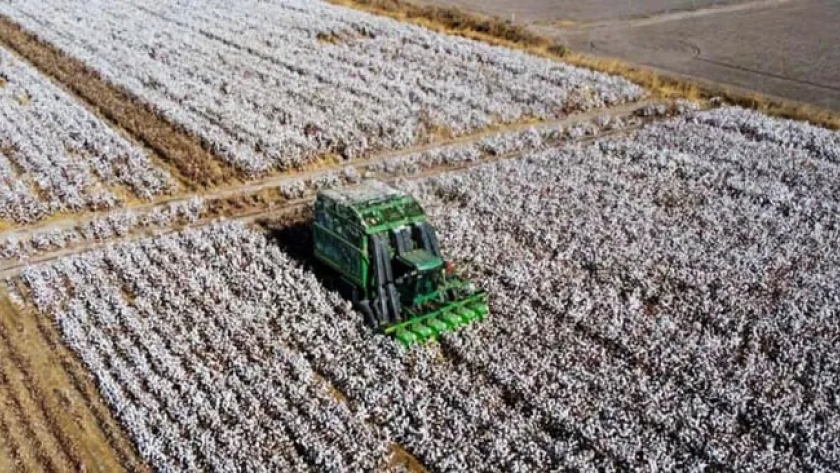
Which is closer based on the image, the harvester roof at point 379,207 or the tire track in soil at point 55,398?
the tire track in soil at point 55,398

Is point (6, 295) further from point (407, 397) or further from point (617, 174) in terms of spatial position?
point (617, 174)

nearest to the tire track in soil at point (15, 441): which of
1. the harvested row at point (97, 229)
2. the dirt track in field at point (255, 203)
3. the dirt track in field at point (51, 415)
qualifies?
the dirt track in field at point (51, 415)

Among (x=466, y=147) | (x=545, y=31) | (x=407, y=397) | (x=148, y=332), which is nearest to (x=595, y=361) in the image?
(x=407, y=397)

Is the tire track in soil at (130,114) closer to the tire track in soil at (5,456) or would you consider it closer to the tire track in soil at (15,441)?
the tire track in soil at (15,441)

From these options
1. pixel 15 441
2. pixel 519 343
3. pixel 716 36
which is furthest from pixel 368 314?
pixel 716 36

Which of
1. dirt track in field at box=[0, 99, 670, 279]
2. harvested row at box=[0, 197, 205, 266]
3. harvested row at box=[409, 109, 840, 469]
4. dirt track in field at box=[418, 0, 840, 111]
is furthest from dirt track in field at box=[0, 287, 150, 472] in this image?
dirt track in field at box=[418, 0, 840, 111]

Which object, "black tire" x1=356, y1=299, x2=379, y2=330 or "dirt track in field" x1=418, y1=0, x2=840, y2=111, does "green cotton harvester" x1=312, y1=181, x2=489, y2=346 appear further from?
"dirt track in field" x1=418, y1=0, x2=840, y2=111
